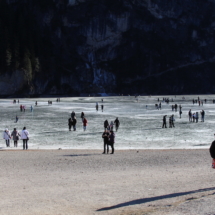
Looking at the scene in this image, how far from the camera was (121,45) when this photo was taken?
138 metres

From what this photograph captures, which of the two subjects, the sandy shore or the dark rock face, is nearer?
the sandy shore

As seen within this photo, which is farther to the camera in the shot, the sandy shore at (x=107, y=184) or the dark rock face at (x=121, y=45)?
the dark rock face at (x=121, y=45)

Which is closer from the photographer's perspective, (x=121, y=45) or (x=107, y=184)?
(x=107, y=184)

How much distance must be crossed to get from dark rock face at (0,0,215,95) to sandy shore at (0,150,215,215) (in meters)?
103

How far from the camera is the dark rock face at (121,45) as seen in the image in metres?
126

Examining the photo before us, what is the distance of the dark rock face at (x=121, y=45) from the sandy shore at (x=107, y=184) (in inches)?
4049

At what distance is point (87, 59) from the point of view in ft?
440

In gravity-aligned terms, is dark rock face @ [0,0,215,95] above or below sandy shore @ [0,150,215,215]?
above

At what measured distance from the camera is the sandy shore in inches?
329

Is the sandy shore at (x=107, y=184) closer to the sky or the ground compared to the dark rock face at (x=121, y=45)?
closer to the ground

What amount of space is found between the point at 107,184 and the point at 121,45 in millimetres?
130140

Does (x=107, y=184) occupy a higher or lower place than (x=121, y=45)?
lower

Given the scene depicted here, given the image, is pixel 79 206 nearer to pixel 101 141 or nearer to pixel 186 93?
pixel 101 141

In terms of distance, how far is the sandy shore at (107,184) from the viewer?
8359 millimetres
